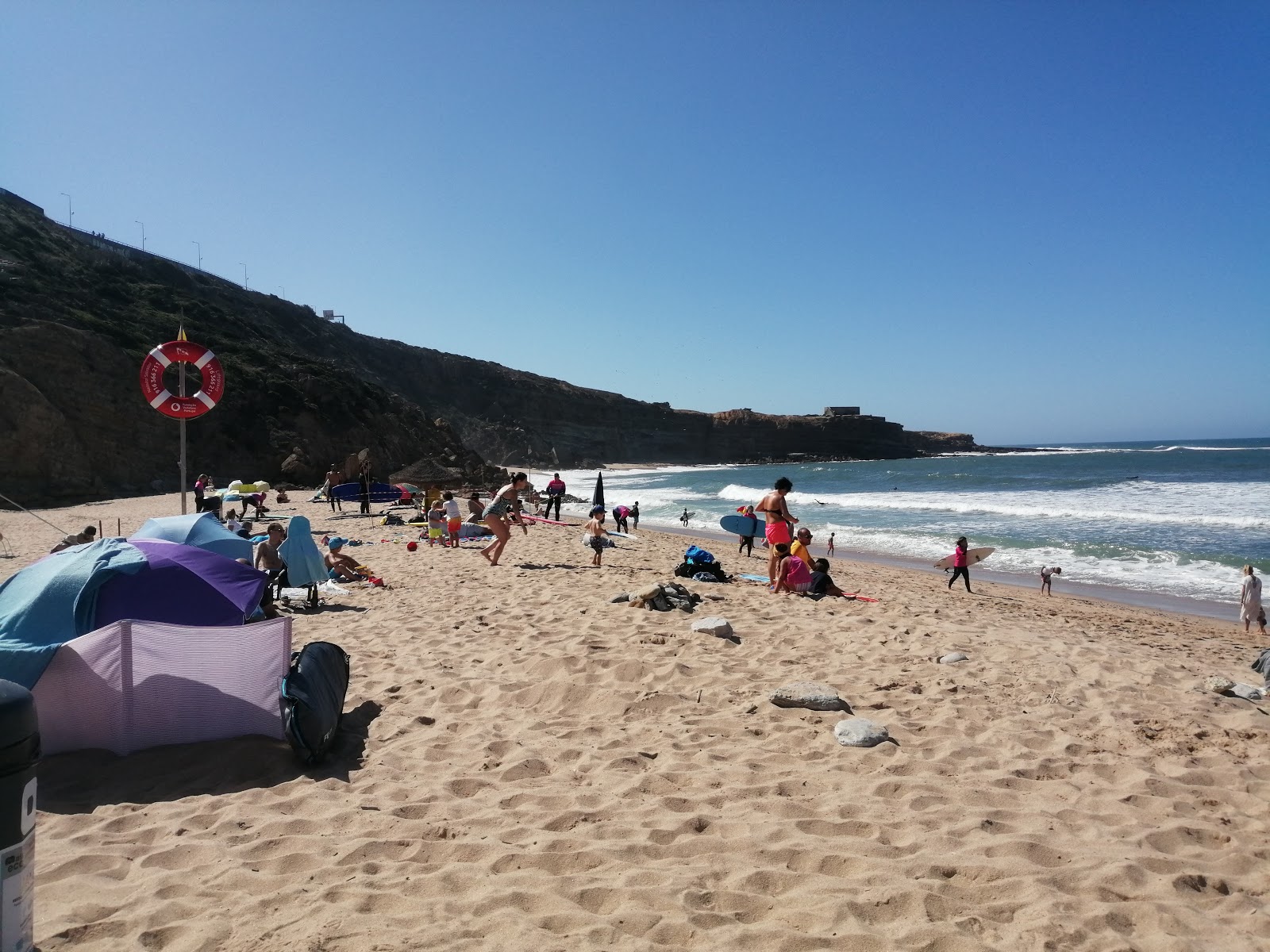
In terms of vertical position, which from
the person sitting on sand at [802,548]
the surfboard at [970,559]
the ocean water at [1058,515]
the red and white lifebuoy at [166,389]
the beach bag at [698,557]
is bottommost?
the ocean water at [1058,515]

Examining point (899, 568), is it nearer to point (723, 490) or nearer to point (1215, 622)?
point (1215, 622)

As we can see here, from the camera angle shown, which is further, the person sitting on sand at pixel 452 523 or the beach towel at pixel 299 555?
the person sitting on sand at pixel 452 523

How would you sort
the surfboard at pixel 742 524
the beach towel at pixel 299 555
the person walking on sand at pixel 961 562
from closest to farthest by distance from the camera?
the beach towel at pixel 299 555 → the person walking on sand at pixel 961 562 → the surfboard at pixel 742 524

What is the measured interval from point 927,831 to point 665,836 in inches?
45.1

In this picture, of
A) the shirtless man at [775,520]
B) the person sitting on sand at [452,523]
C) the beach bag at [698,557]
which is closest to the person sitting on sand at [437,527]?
the person sitting on sand at [452,523]

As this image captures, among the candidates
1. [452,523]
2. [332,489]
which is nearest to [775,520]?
[452,523]

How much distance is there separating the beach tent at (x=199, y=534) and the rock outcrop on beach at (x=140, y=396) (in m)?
19.2

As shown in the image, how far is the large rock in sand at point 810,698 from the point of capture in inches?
177

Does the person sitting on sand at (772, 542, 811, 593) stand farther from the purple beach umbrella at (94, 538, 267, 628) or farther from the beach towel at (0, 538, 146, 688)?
the beach towel at (0, 538, 146, 688)

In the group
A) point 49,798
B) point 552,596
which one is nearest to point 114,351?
point 552,596

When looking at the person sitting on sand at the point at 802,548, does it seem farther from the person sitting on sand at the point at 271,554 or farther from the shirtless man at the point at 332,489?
the shirtless man at the point at 332,489

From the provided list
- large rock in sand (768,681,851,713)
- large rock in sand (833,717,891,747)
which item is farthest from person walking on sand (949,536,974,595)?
large rock in sand (833,717,891,747)

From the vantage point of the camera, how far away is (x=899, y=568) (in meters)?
15.6

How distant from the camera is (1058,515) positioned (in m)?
25.2
